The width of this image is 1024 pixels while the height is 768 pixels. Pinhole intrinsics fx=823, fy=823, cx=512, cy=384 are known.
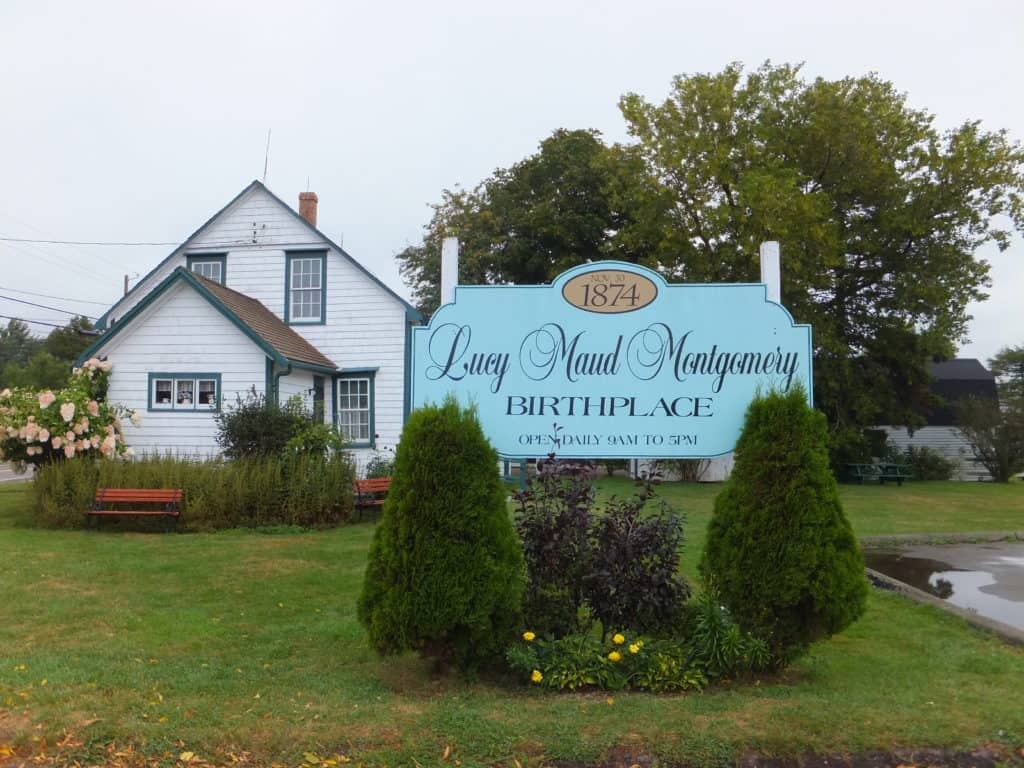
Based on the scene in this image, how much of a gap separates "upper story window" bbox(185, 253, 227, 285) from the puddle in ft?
53.6

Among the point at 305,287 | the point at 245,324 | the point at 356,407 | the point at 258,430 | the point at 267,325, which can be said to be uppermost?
the point at 305,287

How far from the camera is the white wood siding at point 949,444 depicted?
111 feet

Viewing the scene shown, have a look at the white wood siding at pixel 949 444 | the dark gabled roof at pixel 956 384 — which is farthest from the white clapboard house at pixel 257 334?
the dark gabled roof at pixel 956 384

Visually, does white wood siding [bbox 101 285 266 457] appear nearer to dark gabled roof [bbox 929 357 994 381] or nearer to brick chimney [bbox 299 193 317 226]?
brick chimney [bbox 299 193 317 226]

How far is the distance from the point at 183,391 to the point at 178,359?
2.27 ft

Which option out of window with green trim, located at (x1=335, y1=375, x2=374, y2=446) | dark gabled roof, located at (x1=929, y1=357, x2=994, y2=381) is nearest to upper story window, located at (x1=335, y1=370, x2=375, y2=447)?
window with green trim, located at (x1=335, y1=375, x2=374, y2=446)

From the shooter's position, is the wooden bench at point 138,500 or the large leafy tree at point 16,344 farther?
the large leafy tree at point 16,344

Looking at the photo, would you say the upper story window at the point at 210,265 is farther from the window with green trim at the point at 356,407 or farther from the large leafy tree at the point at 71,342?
the large leafy tree at the point at 71,342

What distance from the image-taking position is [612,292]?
6.34 metres

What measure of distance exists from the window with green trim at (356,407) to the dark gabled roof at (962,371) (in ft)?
103

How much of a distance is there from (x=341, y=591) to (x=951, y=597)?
6.46 meters

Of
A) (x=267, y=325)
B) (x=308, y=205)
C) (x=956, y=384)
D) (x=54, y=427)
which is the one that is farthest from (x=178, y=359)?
(x=956, y=384)

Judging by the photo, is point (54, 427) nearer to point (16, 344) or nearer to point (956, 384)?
point (956, 384)

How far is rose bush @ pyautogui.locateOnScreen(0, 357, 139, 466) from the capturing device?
14.3m
